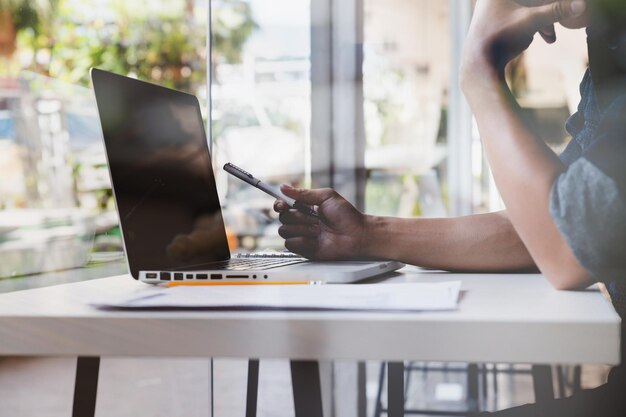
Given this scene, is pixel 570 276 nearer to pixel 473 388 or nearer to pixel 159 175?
pixel 159 175

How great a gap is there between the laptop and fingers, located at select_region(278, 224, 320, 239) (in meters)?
0.03

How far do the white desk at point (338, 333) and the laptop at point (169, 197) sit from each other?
0.63ft

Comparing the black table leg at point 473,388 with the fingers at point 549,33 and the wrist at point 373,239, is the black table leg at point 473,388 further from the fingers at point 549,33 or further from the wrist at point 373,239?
the fingers at point 549,33

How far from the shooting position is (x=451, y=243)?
853 mm

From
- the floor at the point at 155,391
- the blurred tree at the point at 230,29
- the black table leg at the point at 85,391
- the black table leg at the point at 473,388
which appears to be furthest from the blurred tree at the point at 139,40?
the black table leg at the point at 473,388

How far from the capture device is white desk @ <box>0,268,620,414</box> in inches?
16.5

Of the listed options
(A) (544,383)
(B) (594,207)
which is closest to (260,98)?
(A) (544,383)

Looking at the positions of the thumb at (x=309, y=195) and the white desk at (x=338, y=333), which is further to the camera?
the thumb at (x=309, y=195)

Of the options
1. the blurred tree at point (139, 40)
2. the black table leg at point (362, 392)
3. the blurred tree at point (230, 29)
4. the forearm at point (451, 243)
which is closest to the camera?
the forearm at point (451, 243)

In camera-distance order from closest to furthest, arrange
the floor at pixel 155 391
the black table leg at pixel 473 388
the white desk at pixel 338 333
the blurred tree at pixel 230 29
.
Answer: the white desk at pixel 338 333 → the floor at pixel 155 391 → the blurred tree at pixel 230 29 → the black table leg at pixel 473 388

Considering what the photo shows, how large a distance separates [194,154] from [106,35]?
62cm

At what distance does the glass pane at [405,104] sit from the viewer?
2377 mm

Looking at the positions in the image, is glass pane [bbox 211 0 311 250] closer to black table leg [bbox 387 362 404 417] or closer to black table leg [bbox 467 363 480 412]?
black table leg [bbox 387 362 404 417]

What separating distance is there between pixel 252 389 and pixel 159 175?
548mm
